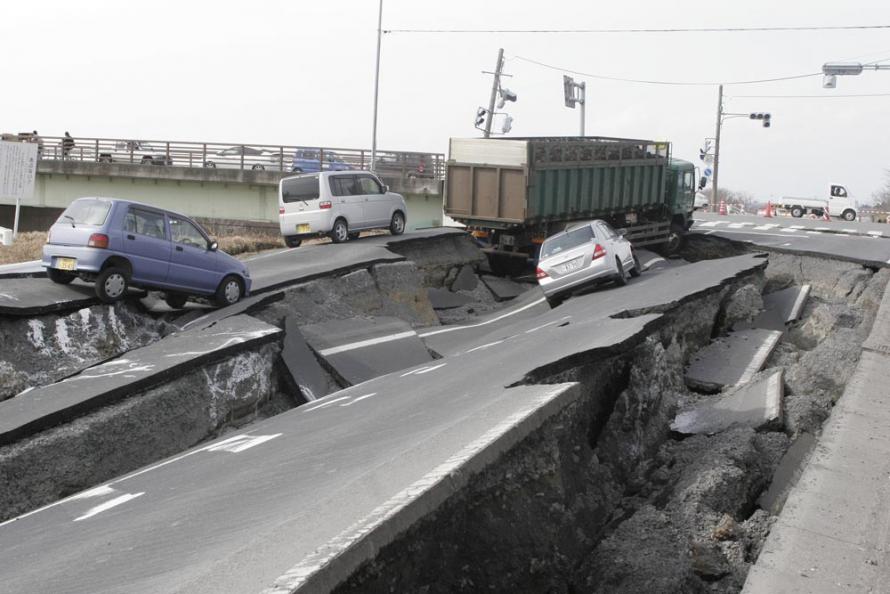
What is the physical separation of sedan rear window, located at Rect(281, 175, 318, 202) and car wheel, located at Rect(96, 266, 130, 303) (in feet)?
34.0

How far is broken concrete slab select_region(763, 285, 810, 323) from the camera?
62.1 ft

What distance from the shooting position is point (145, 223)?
1483 cm

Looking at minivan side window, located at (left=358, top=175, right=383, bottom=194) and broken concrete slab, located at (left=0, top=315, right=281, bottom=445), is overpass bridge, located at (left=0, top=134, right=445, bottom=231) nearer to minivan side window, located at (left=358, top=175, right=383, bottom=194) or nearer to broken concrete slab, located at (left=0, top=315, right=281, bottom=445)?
minivan side window, located at (left=358, top=175, right=383, bottom=194)

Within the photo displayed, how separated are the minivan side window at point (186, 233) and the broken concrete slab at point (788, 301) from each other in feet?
36.4

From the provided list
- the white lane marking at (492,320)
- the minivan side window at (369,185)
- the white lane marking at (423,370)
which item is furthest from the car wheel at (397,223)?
the white lane marking at (423,370)

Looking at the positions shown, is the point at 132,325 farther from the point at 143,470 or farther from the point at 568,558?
the point at 568,558

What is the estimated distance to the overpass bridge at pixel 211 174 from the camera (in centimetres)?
4131

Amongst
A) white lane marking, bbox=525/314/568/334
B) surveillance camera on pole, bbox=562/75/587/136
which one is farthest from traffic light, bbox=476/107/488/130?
white lane marking, bbox=525/314/568/334

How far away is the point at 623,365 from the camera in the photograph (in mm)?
10367

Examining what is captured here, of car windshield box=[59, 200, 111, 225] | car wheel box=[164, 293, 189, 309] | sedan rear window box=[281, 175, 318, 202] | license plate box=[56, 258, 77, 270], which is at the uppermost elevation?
sedan rear window box=[281, 175, 318, 202]

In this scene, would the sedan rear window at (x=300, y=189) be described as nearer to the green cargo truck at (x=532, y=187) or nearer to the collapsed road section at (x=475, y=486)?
the green cargo truck at (x=532, y=187)

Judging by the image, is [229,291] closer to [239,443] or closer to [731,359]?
[239,443]

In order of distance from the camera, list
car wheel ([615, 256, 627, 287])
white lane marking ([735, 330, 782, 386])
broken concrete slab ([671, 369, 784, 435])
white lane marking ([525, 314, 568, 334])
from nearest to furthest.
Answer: broken concrete slab ([671, 369, 784, 435]) → white lane marking ([735, 330, 782, 386]) → white lane marking ([525, 314, 568, 334]) → car wheel ([615, 256, 627, 287])

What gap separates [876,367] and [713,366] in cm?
296
